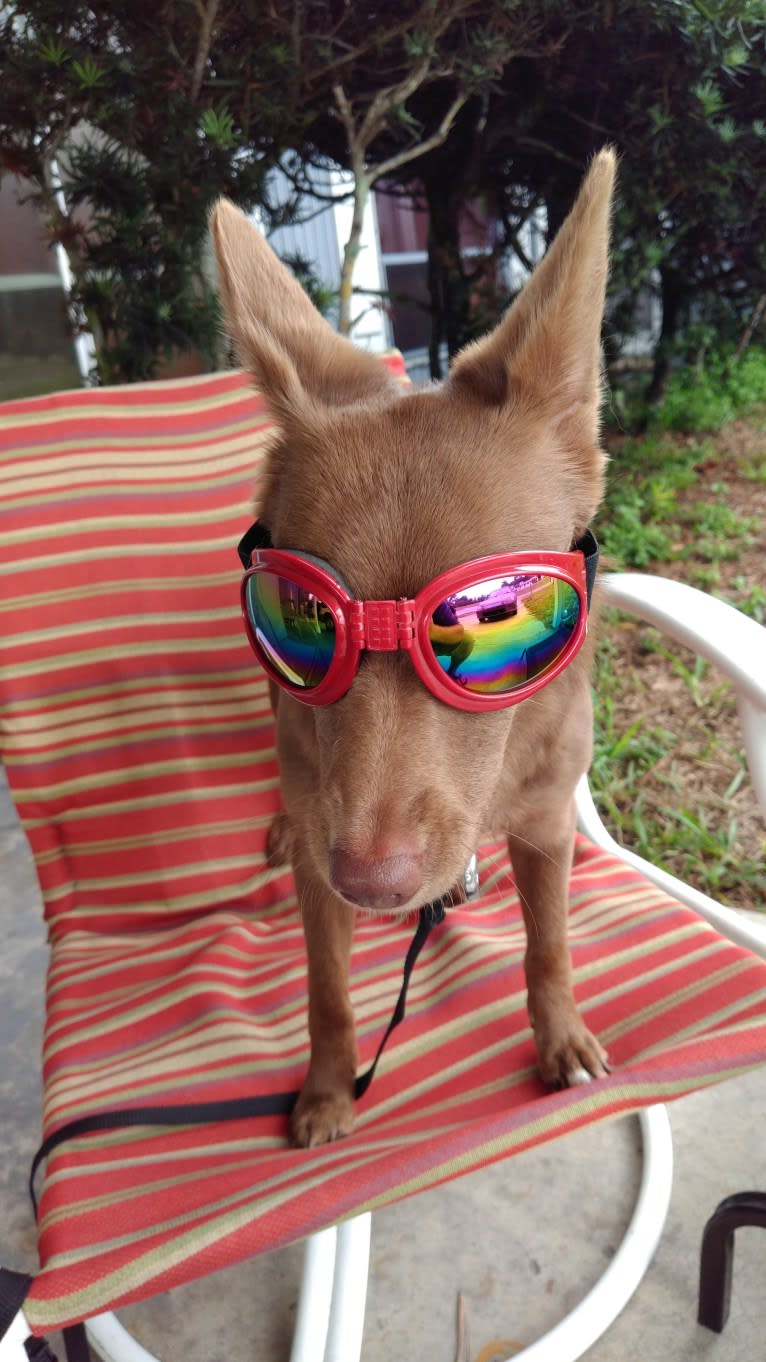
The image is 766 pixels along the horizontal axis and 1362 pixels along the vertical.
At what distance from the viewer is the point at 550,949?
1776 mm

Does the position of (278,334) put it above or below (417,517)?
above

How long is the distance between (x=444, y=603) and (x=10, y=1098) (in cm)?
248

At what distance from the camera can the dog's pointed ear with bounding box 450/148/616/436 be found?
126 centimetres

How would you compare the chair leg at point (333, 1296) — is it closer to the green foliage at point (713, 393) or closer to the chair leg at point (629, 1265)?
the chair leg at point (629, 1265)

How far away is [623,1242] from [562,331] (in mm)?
1997

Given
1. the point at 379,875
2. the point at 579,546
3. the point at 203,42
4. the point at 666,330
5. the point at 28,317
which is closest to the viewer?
the point at 379,875

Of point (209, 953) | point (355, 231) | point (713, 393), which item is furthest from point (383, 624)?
point (713, 393)

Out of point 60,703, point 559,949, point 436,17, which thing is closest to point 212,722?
point 60,703

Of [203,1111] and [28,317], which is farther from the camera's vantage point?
[28,317]

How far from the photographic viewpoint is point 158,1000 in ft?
6.70

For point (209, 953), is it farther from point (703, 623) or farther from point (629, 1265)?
point (703, 623)

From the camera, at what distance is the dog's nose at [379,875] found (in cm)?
118

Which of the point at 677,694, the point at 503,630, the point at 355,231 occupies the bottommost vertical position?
the point at 677,694

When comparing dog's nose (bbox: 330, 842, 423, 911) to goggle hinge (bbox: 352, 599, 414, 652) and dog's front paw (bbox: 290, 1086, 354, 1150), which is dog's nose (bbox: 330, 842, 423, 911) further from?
dog's front paw (bbox: 290, 1086, 354, 1150)
